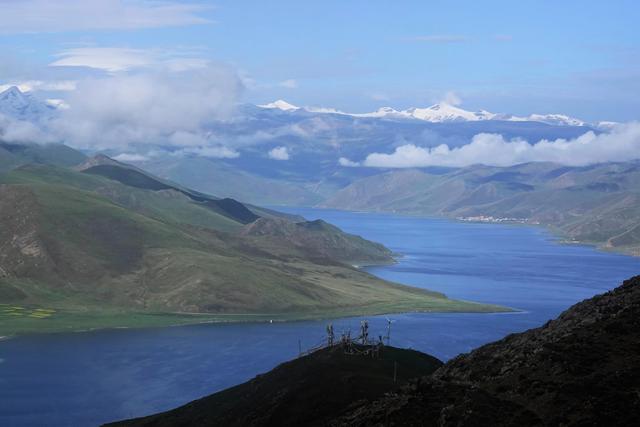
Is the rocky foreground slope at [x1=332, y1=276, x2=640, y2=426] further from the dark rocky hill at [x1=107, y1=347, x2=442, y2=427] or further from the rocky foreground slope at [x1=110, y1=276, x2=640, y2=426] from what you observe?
the dark rocky hill at [x1=107, y1=347, x2=442, y2=427]

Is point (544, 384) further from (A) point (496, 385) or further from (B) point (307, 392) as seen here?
(B) point (307, 392)

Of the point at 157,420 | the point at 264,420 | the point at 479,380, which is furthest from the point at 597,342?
the point at 157,420

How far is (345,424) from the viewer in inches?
2950

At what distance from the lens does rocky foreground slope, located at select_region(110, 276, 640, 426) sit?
65.2m

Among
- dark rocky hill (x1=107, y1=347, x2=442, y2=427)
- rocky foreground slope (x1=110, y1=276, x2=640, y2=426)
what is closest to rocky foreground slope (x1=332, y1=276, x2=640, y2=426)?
rocky foreground slope (x1=110, y1=276, x2=640, y2=426)

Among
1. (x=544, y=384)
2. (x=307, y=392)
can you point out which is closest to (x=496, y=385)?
(x=544, y=384)

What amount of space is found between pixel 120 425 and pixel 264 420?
34.8 meters

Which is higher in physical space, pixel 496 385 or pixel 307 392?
pixel 496 385

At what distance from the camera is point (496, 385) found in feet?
240

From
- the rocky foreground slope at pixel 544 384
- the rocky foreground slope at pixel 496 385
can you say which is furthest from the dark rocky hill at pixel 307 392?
the rocky foreground slope at pixel 544 384

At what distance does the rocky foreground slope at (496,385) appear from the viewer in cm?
6525

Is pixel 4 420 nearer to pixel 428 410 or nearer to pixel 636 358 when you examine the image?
pixel 428 410

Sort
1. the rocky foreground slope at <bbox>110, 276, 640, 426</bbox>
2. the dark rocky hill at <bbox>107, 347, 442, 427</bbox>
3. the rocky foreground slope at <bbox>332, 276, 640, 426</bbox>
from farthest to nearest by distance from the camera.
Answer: the dark rocky hill at <bbox>107, 347, 442, 427</bbox> < the rocky foreground slope at <bbox>110, 276, 640, 426</bbox> < the rocky foreground slope at <bbox>332, 276, 640, 426</bbox>

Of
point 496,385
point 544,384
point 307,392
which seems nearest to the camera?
point 544,384
